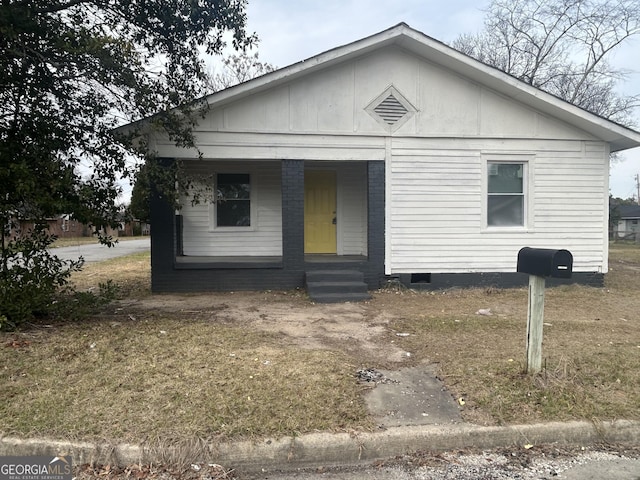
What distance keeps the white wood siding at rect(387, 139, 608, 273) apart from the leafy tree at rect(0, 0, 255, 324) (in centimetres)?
456

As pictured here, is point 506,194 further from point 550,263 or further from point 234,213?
point 550,263

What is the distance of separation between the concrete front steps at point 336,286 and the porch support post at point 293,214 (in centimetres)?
48

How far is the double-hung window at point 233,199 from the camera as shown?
10.5m

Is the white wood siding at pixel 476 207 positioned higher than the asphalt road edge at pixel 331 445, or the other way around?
the white wood siding at pixel 476 207

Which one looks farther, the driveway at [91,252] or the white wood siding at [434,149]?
the driveway at [91,252]

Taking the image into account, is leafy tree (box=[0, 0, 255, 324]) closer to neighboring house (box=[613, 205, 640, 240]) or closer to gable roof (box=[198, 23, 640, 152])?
gable roof (box=[198, 23, 640, 152])

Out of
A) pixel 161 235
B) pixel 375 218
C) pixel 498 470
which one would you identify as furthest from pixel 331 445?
pixel 161 235

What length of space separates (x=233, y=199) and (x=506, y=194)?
6.29 m

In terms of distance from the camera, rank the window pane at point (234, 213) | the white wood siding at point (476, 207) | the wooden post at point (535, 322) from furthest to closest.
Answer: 1. the window pane at point (234, 213)
2. the white wood siding at point (476, 207)
3. the wooden post at point (535, 322)

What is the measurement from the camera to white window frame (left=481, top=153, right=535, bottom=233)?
30.8 feet

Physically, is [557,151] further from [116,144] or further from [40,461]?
[40,461]

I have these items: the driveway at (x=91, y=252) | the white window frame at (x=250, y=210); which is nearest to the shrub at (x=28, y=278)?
the white window frame at (x=250, y=210)

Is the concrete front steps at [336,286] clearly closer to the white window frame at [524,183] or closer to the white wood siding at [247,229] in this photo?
the white wood siding at [247,229]

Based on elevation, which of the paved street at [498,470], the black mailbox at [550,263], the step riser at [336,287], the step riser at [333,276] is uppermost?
the black mailbox at [550,263]
